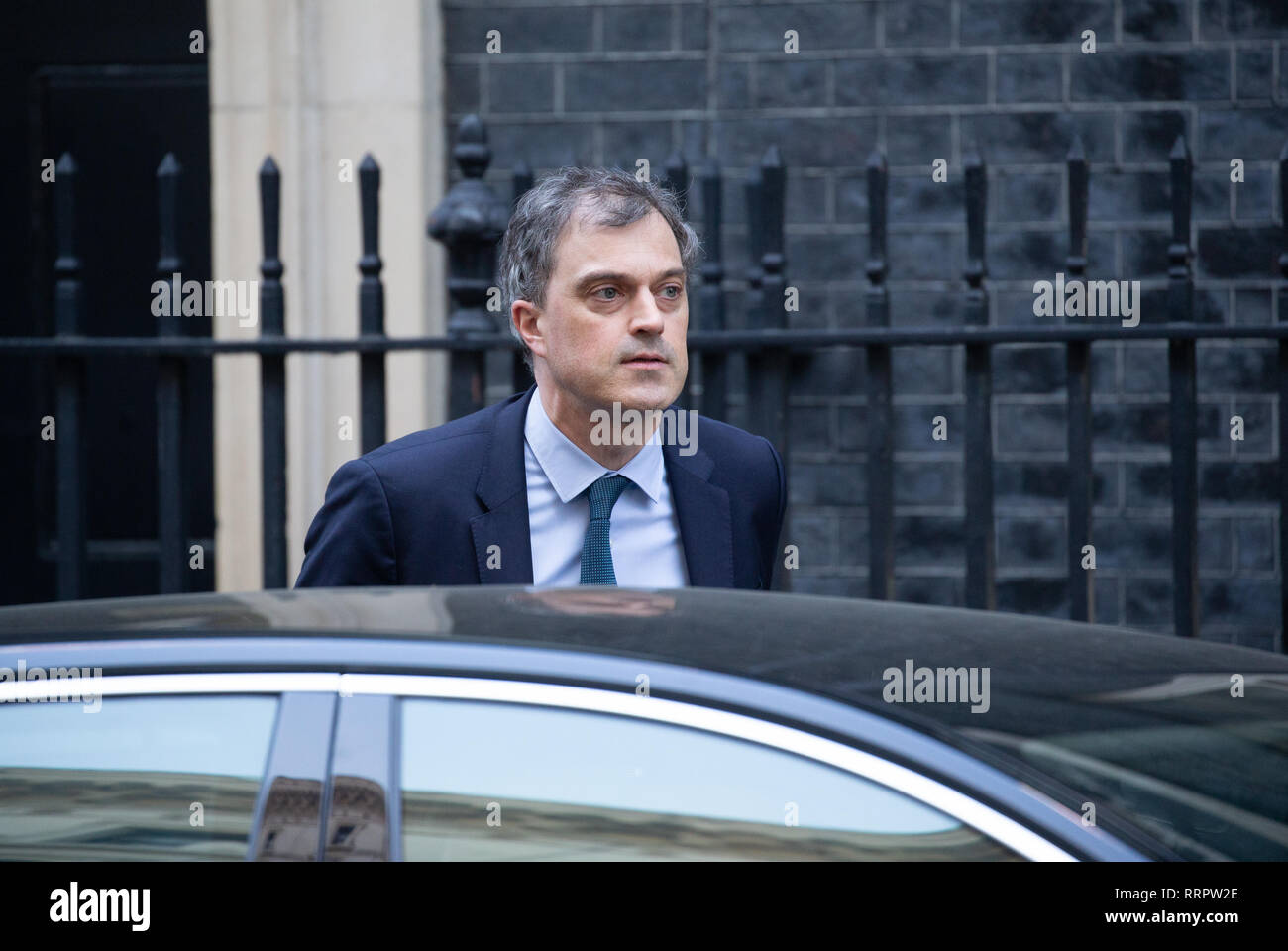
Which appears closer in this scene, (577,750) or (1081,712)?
(577,750)

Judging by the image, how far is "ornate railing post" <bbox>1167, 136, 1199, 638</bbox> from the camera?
4.33m

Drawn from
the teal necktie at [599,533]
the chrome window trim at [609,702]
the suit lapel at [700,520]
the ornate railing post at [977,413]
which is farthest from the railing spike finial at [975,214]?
the chrome window trim at [609,702]

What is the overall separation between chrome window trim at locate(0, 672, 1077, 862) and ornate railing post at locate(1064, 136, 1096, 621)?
2.85m

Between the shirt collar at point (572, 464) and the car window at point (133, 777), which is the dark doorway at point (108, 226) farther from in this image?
the car window at point (133, 777)

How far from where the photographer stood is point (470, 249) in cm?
452

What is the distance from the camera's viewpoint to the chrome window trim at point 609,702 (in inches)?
67.1

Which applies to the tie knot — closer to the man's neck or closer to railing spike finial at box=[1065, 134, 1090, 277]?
the man's neck

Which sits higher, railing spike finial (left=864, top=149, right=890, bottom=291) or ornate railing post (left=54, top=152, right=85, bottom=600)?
railing spike finial (left=864, top=149, right=890, bottom=291)

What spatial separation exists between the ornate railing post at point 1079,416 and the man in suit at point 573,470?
1655 millimetres

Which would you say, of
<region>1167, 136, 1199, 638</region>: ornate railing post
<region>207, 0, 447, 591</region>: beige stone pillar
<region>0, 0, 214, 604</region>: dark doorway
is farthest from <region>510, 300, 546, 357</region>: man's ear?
<region>0, 0, 214, 604</region>: dark doorway

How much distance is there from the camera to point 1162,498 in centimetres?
582

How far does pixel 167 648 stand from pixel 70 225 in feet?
9.66
